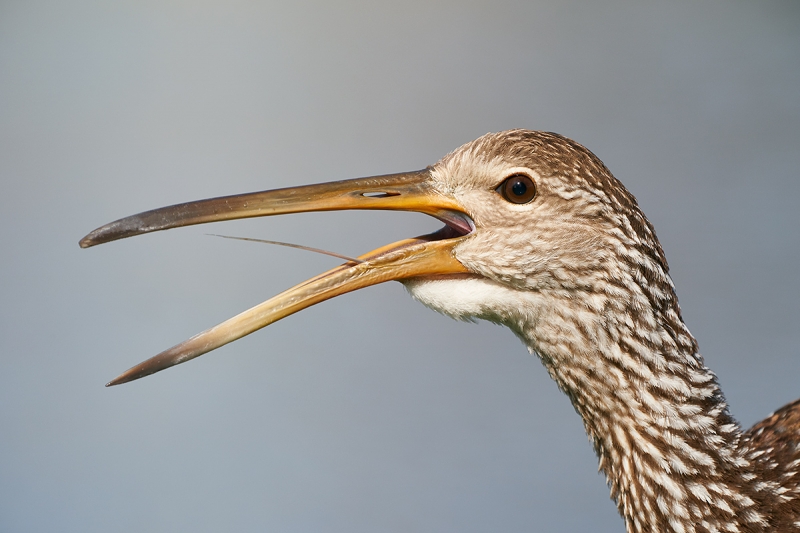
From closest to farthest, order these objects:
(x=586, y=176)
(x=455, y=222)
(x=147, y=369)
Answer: (x=147, y=369) < (x=586, y=176) < (x=455, y=222)

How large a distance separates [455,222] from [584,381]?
1.36 feet

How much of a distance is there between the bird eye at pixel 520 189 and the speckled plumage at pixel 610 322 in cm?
2

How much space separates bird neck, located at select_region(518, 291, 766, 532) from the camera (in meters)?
1.29

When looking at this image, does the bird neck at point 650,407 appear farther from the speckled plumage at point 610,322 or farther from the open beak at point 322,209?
the open beak at point 322,209

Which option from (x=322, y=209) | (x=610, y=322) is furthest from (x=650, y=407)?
(x=322, y=209)

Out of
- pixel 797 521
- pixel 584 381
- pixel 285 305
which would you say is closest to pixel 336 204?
pixel 285 305

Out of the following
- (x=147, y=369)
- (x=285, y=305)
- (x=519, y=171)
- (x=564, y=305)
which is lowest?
(x=147, y=369)

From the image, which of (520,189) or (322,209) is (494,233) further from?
(322,209)

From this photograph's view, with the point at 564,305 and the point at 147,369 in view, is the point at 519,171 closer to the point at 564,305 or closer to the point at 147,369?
the point at 564,305

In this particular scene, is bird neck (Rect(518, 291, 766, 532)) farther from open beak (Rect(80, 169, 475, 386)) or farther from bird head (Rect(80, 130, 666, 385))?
open beak (Rect(80, 169, 475, 386))

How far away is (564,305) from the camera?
4.25 ft

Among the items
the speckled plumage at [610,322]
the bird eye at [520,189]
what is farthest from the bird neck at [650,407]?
the bird eye at [520,189]

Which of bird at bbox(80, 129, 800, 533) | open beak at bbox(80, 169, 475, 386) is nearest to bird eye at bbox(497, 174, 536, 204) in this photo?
bird at bbox(80, 129, 800, 533)

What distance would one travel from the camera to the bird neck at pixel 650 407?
4.24 feet
